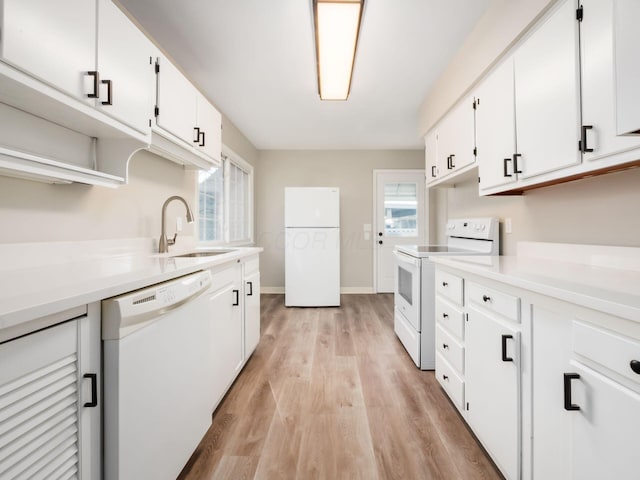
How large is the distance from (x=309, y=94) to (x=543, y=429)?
3056 mm

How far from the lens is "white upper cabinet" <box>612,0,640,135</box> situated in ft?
3.00

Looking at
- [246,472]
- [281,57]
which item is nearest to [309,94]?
[281,57]

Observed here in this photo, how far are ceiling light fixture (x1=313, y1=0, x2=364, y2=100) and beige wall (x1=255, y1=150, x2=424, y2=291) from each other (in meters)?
2.46

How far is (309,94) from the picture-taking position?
3119 mm

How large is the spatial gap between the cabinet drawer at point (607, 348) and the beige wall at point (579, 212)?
75cm

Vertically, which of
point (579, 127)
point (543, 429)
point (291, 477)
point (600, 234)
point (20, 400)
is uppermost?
point (579, 127)

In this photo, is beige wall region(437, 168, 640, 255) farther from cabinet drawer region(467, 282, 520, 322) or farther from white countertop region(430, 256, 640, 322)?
cabinet drawer region(467, 282, 520, 322)

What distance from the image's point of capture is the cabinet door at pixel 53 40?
35.7 inches

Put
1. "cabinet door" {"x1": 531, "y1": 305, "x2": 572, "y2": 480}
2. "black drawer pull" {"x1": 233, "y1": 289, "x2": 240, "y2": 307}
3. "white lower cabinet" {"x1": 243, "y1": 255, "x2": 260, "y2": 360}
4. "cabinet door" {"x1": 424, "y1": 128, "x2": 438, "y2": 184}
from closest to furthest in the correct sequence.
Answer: "cabinet door" {"x1": 531, "y1": 305, "x2": 572, "y2": 480} → "black drawer pull" {"x1": 233, "y1": 289, "x2": 240, "y2": 307} → "white lower cabinet" {"x1": 243, "y1": 255, "x2": 260, "y2": 360} → "cabinet door" {"x1": 424, "y1": 128, "x2": 438, "y2": 184}

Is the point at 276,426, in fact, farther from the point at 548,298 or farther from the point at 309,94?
the point at 309,94

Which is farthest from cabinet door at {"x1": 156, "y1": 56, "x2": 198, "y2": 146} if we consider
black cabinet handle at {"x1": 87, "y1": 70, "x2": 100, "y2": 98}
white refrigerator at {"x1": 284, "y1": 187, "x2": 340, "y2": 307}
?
white refrigerator at {"x1": 284, "y1": 187, "x2": 340, "y2": 307}

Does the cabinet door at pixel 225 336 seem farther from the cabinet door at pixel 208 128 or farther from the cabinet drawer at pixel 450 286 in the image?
the cabinet drawer at pixel 450 286

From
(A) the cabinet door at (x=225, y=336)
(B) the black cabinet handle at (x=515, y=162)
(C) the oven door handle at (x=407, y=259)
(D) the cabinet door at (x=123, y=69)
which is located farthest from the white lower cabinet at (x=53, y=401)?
(C) the oven door handle at (x=407, y=259)

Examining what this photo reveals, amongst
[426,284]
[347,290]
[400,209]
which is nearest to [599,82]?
[426,284]
